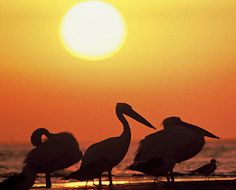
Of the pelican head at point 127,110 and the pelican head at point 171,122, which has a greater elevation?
the pelican head at point 171,122

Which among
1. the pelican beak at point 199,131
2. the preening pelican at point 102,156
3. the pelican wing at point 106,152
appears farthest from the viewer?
the pelican beak at point 199,131

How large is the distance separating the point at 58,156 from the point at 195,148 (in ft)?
11.9

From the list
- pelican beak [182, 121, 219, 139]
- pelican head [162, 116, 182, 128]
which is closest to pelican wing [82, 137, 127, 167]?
pelican head [162, 116, 182, 128]

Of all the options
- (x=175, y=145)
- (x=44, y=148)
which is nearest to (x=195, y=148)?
(x=175, y=145)

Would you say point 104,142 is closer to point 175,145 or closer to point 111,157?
point 111,157

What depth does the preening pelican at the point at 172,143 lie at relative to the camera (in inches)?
753

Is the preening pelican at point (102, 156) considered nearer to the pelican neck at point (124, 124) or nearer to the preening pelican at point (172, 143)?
the pelican neck at point (124, 124)

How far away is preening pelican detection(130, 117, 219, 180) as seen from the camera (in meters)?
19.1

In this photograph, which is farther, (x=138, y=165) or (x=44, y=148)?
(x=44, y=148)

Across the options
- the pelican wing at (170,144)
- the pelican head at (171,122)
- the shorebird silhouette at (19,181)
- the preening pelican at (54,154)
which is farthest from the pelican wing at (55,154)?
the shorebird silhouette at (19,181)

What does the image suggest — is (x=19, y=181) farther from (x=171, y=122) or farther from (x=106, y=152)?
(x=171, y=122)

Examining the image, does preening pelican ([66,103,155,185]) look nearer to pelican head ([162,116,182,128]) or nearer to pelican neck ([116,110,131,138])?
pelican neck ([116,110,131,138])

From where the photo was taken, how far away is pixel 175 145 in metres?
19.9

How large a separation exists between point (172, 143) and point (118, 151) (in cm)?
183
